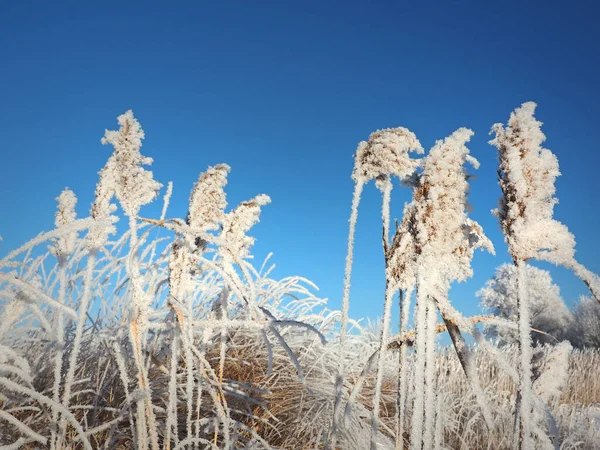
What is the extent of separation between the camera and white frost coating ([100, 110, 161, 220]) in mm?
1239

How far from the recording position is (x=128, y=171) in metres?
1.24

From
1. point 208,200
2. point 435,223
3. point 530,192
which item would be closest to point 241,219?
point 208,200

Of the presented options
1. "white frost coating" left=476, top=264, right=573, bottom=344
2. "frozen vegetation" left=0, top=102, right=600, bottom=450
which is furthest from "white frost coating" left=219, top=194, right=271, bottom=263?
"white frost coating" left=476, top=264, right=573, bottom=344

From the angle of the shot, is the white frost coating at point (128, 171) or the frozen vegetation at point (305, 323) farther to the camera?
the white frost coating at point (128, 171)

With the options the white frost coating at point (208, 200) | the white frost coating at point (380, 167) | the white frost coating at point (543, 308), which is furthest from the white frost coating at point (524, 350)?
the white frost coating at point (543, 308)

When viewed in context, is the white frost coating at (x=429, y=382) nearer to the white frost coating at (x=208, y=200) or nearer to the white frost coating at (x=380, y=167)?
the white frost coating at (x=380, y=167)

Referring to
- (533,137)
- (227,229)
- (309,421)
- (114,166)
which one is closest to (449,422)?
(309,421)

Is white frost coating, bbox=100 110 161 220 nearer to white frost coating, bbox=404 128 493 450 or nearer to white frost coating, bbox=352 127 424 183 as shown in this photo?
white frost coating, bbox=352 127 424 183

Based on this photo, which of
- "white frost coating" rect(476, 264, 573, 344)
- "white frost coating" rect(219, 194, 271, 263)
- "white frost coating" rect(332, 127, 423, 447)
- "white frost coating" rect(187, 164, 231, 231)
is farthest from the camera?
"white frost coating" rect(476, 264, 573, 344)

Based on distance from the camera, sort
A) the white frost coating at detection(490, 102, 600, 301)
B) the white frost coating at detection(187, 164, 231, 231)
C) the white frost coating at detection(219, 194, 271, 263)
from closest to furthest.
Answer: the white frost coating at detection(490, 102, 600, 301) < the white frost coating at detection(187, 164, 231, 231) < the white frost coating at detection(219, 194, 271, 263)

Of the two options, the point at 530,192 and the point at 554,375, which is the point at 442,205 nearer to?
the point at 530,192

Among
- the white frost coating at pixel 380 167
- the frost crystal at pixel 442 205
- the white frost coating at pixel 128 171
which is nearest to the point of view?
the frost crystal at pixel 442 205

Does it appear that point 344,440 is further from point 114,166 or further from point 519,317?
point 114,166

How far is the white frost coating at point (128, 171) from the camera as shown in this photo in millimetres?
1239
